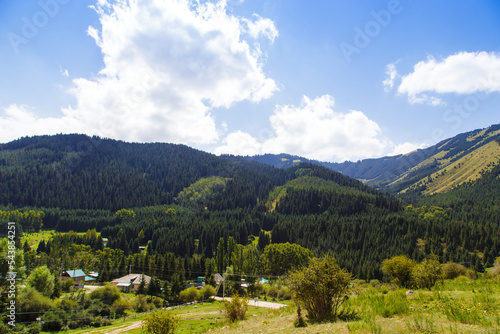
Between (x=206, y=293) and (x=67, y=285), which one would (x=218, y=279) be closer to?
(x=206, y=293)

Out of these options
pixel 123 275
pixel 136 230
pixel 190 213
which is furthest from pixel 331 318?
pixel 190 213

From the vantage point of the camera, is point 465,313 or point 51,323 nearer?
point 465,313

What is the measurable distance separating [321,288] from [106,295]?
208ft

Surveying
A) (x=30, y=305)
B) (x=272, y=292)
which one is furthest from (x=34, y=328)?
(x=272, y=292)

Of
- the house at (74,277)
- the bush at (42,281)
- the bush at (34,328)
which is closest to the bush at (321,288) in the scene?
the bush at (34,328)

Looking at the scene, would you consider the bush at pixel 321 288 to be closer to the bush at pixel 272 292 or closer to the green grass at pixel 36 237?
the bush at pixel 272 292

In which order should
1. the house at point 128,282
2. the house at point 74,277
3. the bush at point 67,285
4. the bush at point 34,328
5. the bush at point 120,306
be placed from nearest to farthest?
the bush at point 34,328 → the bush at point 120,306 → the bush at point 67,285 → the house at point 128,282 → the house at point 74,277

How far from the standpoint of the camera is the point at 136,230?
14762 centimetres

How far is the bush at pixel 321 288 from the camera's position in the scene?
15984mm

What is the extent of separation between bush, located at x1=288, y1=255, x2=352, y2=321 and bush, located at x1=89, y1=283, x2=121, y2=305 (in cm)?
6068

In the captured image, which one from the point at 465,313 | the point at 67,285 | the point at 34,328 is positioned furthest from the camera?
the point at 67,285

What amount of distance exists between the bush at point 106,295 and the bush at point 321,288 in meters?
60.7

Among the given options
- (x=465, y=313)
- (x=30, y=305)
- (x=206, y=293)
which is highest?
(x=465, y=313)

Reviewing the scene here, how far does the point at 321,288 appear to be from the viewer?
15953 mm
